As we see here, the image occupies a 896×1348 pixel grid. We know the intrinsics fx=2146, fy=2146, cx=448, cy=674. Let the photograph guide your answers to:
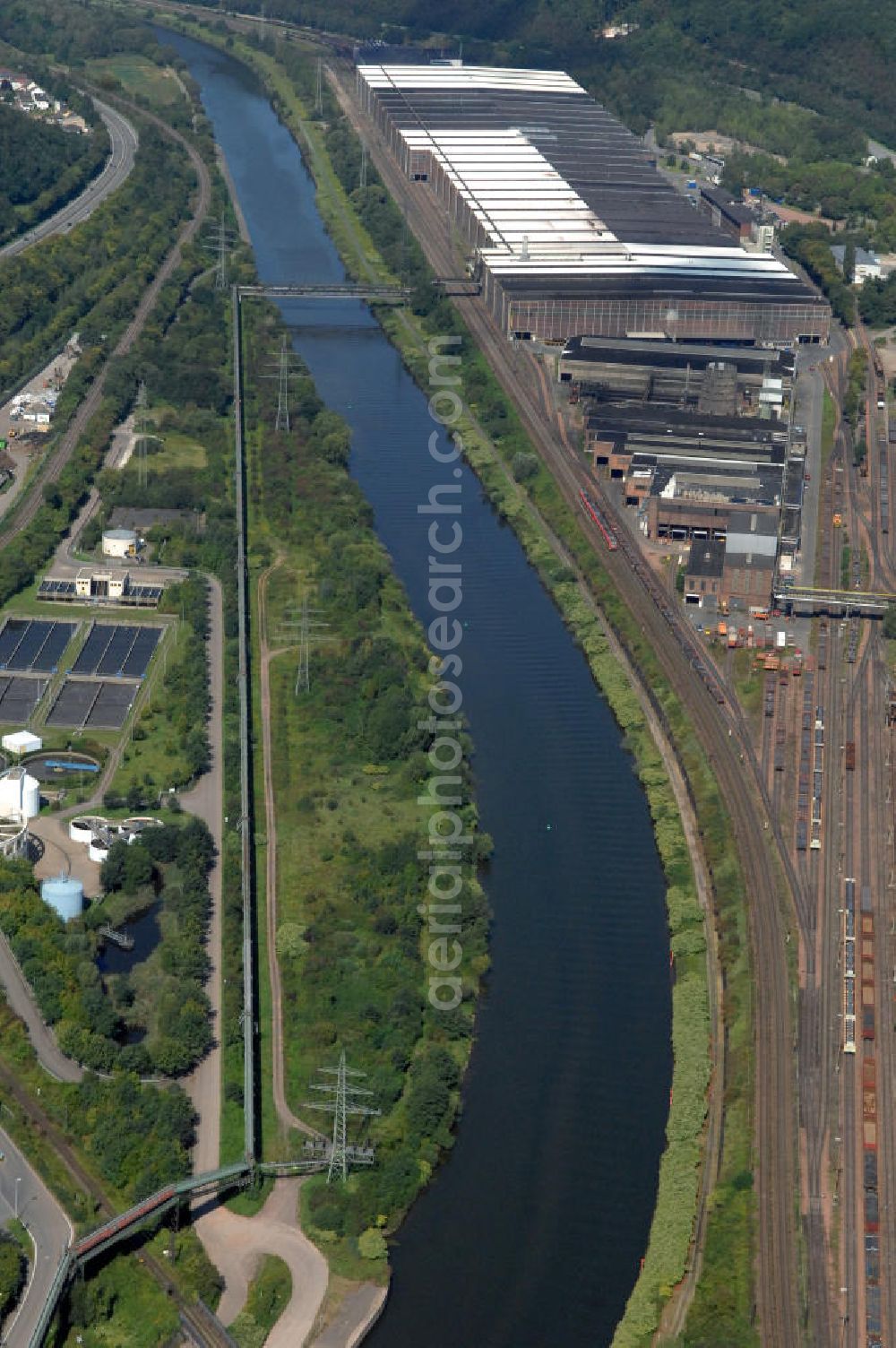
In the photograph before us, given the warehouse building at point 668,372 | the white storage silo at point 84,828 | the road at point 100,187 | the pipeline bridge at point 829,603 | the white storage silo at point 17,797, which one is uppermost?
the road at point 100,187

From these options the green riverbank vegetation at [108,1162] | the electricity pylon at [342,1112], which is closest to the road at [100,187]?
the green riverbank vegetation at [108,1162]

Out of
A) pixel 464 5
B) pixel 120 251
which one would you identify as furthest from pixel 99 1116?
pixel 464 5

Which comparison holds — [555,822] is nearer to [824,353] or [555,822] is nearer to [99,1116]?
[99,1116]

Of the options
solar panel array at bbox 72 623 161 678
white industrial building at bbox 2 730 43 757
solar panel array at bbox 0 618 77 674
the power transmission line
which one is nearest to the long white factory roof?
the power transmission line

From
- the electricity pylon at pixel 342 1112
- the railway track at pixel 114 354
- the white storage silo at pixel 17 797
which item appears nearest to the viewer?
the electricity pylon at pixel 342 1112

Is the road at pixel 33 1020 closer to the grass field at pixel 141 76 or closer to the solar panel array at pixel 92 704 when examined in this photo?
the solar panel array at pixel 92 704

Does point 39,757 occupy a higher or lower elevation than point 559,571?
lower
